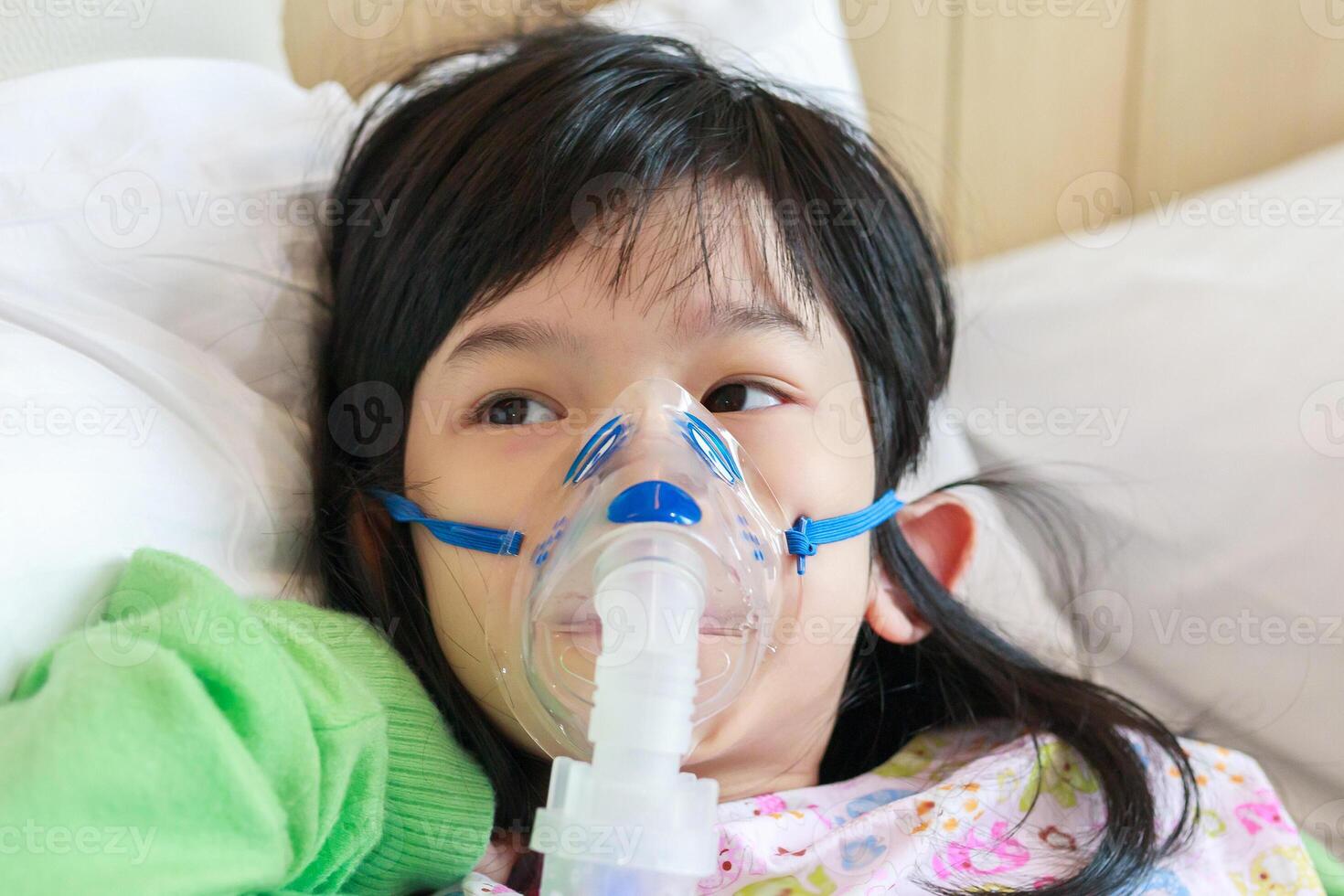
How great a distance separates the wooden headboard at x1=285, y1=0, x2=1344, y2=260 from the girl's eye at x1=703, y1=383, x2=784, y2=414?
2.66 ft

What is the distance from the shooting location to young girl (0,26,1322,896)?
91cm

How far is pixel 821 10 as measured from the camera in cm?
158

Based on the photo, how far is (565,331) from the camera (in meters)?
0.97

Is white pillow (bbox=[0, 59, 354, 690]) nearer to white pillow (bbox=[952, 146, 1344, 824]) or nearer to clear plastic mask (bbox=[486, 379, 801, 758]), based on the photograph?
clear plastic mask (bbox=[486, 379, 801, 758])

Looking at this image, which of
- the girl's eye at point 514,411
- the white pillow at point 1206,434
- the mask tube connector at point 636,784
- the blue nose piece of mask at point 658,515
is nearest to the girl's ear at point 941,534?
the blue nose piece of mask at point 658,515

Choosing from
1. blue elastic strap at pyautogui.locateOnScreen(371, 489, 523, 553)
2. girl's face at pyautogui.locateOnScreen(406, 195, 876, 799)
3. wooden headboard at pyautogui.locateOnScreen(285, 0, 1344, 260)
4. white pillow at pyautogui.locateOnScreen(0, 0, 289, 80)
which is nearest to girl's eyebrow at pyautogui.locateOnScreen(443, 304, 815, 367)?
girl's face at pyautogui.locateOnScreen(406, 195, 876, 799)

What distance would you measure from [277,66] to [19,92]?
0.38 metres

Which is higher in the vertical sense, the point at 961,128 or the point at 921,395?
the point at 961,128

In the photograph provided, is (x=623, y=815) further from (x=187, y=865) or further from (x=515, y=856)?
(x=515, y=856)

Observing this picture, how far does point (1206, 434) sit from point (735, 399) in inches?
26.2

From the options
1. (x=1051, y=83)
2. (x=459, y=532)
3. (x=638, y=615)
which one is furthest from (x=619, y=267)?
(x=1051, y=83)

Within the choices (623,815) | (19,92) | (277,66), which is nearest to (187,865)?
(623,815)

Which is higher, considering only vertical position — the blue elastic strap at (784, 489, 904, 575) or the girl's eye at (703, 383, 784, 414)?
the girl's eye at (703, 383, 784, 414)

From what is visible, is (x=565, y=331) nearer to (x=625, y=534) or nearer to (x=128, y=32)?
(x=625, y=534)
